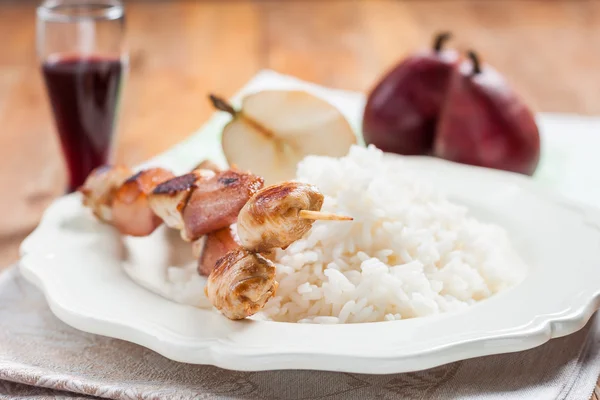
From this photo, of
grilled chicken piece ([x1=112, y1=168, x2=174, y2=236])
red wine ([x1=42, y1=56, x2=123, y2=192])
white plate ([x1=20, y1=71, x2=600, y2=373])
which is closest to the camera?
white plate ([x1=20, y1=71, x2=600, y2=373])

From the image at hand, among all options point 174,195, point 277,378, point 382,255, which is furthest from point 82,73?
point 277,378

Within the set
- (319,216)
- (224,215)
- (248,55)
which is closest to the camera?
(319,216)

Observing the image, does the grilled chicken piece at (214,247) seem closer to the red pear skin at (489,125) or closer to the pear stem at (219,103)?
the pear stem at (219,103)

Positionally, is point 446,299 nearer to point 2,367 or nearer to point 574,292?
point 574,292

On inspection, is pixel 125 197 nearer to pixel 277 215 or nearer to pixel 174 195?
pixel 174 195

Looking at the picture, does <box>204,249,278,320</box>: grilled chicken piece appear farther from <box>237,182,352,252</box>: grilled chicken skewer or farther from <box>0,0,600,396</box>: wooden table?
<box>0,0,600,396</box>: wooden table

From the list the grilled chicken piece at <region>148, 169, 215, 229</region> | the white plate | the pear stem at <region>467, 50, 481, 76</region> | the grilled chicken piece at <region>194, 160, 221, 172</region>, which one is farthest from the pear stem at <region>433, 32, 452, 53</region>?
the grilled chicken piece at <region>148, 169, 215, 229</region>

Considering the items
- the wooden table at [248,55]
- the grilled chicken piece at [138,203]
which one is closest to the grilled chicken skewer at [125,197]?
the grilled chicken piece at [138,203]
